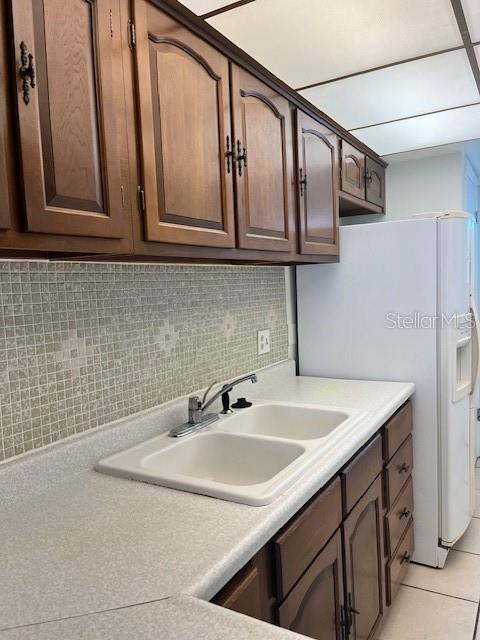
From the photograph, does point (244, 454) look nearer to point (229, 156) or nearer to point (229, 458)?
point (229, 458)

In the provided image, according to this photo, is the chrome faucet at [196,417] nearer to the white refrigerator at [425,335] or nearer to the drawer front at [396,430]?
the drawer front at [396,430]

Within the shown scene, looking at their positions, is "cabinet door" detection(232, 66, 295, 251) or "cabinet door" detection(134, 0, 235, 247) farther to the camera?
"cabinet door" detection(232, 66, 295, 251)

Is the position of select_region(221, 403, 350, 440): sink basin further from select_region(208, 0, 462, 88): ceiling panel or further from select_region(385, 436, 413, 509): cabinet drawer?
select_region(208, 0, 462, 88): ceiling panel

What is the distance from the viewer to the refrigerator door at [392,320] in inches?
85.1

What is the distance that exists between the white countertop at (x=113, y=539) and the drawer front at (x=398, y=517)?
0.72 meters

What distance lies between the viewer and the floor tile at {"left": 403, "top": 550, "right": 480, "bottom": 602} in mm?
2042

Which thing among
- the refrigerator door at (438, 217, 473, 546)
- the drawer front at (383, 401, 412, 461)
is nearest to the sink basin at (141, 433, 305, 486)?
the drawer front at (383, 401, 412, 461)

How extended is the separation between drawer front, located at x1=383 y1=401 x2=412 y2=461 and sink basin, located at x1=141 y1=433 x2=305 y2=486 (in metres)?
0.56

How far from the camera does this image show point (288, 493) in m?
1.07

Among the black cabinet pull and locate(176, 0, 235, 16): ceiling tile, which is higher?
locate(176, 0, 235, 16): ceiling tile

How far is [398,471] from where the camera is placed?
1.96 m

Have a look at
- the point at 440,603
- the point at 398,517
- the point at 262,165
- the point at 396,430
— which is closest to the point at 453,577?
the point at 440,603

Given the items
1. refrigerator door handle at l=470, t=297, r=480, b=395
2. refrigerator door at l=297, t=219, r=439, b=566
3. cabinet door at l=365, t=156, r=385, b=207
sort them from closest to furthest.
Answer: refrigerator door at l=297, t=219, r=439, b=566 → refrigerator door handle at l=470, t=297, r=480, b=395 → cabinet door at l=365, t=156, r=385, b=207

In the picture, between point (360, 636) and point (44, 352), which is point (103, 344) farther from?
point (360, 636)
